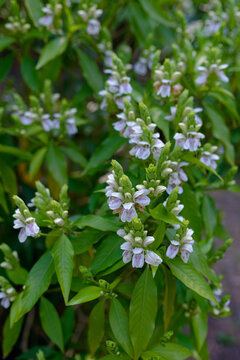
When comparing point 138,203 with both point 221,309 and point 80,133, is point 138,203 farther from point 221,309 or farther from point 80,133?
point 80,133

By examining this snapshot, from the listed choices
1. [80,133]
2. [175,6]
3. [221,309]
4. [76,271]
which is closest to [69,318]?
[76,271]

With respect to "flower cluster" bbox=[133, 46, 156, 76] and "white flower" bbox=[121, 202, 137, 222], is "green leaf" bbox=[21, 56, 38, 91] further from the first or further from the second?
"white flower" bbox=[121, 202, 137, 222]

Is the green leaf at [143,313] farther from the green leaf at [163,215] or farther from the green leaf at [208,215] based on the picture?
the green leaf at [208,215]

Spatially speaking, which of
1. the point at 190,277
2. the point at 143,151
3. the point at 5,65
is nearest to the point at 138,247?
the point at 190,277

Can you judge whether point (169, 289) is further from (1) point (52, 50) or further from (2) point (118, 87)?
(1) point (52, 50)

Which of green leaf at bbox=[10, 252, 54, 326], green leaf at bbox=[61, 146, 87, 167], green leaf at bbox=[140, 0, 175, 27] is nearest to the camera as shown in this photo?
green leaf at bbox=[10, 252, 54, 326]

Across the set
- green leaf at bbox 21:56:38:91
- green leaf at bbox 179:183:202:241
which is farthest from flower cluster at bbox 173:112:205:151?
green leaf at bbox 21:56:38:91

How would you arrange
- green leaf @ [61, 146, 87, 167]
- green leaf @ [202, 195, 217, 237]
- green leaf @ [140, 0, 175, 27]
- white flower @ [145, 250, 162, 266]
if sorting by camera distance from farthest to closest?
green leaf @ [140, 0, 175, 27] → green leaf @ [61, 146, 87, 167] → green leaf @ [202, 195, 217, 237] → white flower @ [145, 250, 162, 266]

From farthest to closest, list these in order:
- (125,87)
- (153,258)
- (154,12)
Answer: (154,12), (125,87), (153,258)
